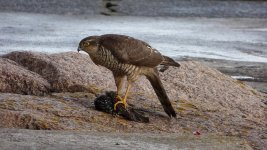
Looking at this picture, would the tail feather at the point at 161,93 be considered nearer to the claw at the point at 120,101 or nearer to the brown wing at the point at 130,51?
the brown wing at the point at 130,51

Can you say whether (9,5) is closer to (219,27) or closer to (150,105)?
(219,27)

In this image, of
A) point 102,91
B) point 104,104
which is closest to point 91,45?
point 104,104

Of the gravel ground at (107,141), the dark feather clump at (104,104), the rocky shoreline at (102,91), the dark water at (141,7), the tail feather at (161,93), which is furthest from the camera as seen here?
the dark water at (141,7)

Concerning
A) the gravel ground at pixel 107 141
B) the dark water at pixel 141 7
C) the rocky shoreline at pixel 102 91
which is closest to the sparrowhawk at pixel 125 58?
the rocky shoreline at pixel 102 91

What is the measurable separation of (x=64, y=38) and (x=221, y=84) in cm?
615

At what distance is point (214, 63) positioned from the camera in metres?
10.8

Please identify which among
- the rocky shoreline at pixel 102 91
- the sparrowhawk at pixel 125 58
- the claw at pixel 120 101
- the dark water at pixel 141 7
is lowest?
the dark water at pixel 141 7

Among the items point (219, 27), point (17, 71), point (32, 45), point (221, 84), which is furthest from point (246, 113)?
point (219, 27)

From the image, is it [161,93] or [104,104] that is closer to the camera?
[104,104]

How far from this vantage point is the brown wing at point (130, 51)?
5.90 meters

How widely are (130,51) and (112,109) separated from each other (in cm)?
48

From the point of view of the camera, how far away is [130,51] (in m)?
6.03

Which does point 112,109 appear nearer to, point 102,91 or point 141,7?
point 102,91

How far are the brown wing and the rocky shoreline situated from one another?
44 centimetres
